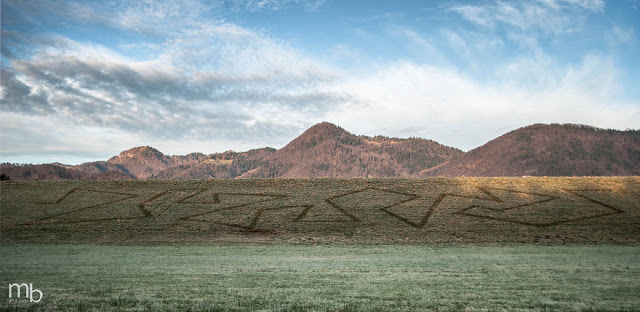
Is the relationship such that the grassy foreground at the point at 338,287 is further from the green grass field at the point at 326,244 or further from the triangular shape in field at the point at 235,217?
the triangular shape in field at the point at 235,217

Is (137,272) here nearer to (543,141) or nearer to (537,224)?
(537,224)

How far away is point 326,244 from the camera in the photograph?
28172mm

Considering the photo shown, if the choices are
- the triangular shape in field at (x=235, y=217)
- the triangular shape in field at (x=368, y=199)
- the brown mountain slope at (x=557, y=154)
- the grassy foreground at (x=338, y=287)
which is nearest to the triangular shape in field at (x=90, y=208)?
the triangular shape in field at (x=235, y=217)

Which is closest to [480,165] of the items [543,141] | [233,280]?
[543,141]

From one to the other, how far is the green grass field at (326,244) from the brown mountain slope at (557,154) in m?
135

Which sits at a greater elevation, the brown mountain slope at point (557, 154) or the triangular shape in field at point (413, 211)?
the brown mountain slope at point (557, 154)

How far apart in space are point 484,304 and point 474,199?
32.1 meters

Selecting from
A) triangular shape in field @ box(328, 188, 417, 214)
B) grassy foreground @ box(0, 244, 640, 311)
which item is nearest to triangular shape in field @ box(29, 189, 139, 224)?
triangular shape in field @ box(328, 188, 417, 214)

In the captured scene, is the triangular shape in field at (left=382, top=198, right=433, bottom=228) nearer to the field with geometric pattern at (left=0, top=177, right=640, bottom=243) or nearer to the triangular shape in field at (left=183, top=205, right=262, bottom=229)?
the field with geometric pattern at (left=0, top=177, right=640, bottom=243)

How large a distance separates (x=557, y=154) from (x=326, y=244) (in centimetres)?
17343

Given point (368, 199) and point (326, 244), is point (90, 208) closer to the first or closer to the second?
point (326, 244)

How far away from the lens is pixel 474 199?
126ft

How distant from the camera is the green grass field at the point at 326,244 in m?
9.30

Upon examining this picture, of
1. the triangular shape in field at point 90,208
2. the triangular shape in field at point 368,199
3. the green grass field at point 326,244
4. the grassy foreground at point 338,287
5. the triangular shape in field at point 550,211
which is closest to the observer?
the grassy foreground at point 338,287
